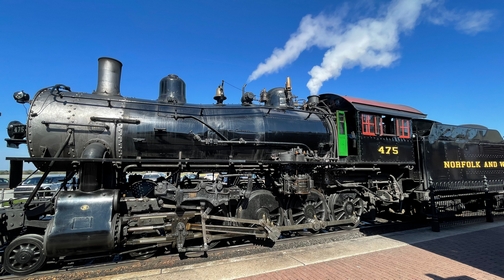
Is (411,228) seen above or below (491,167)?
below

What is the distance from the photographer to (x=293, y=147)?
21.7 ft

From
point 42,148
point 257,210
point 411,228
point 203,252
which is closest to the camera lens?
point 42,148

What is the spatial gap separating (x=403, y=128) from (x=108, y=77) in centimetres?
829

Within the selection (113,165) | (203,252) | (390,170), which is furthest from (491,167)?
(113,165)

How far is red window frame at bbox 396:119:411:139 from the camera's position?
26.3 feet

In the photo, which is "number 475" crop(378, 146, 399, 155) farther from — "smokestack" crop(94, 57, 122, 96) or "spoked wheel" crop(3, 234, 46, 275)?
"spoked wheel" crop(3, 234, 46, 275)

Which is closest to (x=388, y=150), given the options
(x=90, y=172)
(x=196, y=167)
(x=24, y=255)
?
(x=196, y=167)

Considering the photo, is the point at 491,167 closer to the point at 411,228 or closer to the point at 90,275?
the point at 411,228

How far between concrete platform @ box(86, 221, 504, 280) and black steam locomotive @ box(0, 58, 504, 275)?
542mm

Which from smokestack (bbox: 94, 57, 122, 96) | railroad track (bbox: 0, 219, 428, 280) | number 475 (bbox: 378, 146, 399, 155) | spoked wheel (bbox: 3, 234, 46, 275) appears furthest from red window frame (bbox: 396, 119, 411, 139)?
spoked wheel (bbox: 3, 234, 46, 275)

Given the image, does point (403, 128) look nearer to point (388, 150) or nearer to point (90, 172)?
point (388, 150)

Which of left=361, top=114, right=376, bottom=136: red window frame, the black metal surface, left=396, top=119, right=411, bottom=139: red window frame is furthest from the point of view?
left=396, top=119, right=411, bottom=139: red window frame

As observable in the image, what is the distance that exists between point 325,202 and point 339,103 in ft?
9.80

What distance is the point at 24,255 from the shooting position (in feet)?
14.6
